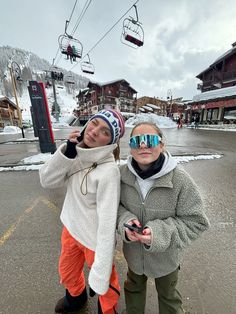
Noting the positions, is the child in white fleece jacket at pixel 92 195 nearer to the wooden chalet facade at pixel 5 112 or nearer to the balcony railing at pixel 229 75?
the balcony railing at pixel 229 75

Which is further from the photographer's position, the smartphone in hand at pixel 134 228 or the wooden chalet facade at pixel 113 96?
the wooden chalet facade at pixel 113 96

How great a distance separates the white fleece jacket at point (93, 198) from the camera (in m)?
1.15

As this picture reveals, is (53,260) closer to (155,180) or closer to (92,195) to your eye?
(92,195)

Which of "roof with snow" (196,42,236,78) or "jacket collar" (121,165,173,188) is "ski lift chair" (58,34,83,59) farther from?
"roof with snow" (196,42,236,78)

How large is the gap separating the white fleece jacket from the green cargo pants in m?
0.37

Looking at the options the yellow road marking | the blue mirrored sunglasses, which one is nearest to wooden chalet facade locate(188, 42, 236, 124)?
the yellow road marking

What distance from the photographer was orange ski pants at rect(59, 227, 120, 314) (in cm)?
136

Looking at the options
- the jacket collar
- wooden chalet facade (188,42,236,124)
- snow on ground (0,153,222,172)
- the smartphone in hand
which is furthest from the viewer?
wooden chalet facade (188,42,236,124)

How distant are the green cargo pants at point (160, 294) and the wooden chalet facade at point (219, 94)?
1104 inches

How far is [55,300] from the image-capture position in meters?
1.70

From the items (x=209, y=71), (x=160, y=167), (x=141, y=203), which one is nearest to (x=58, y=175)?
(x=141, y=203)

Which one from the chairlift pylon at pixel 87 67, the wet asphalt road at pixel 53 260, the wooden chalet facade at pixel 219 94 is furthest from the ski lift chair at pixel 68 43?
the wooden chalet facade at pixel 219 94

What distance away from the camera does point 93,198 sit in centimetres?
129

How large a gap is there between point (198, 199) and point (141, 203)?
363 mm
